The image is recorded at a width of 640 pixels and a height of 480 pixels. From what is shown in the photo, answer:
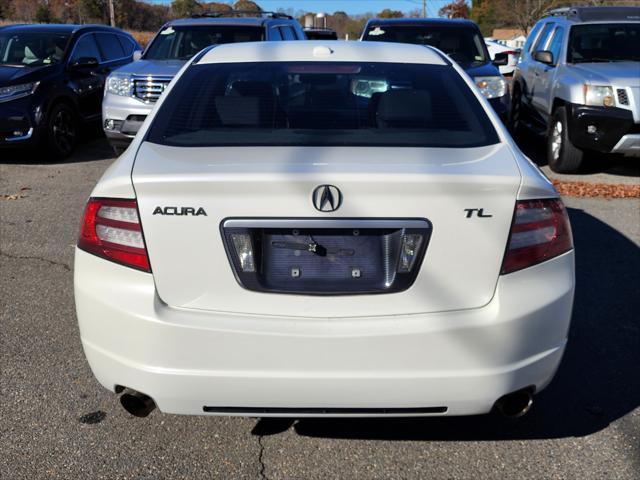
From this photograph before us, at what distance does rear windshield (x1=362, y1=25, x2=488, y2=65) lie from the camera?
33.5 feet

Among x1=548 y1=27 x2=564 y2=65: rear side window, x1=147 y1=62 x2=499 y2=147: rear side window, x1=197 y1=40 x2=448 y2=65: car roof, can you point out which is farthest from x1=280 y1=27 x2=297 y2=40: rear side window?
x1=147 y1=62 x2=499 y2=147: rear side window

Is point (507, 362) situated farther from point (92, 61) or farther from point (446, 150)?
point (92, 61)

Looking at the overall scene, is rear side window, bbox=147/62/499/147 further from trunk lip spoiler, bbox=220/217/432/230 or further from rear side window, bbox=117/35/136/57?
rear side window, bbox=117/35/136/57

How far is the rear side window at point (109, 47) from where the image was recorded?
11.7m

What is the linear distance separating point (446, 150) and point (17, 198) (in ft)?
19.9

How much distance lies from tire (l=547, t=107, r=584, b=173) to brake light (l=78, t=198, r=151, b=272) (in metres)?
7.08

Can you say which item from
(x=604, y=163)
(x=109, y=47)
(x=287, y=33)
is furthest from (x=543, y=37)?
(x=109, y=47)

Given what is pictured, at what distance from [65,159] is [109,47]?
277cm

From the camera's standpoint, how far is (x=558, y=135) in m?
9.04

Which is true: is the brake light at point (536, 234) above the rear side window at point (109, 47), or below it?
above

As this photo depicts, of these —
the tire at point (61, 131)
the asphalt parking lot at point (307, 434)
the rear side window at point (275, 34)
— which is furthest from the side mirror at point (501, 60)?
the asphalt parking lot at point (307, 434)

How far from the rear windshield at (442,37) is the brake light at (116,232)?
8.04 metres

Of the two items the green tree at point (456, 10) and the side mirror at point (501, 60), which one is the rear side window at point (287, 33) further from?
the green tree at point (456, 10)

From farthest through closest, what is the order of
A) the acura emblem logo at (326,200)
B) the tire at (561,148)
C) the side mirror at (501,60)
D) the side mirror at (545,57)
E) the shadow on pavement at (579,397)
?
the side mirror at (501,60)
the side mirror at (545,57)
the tire at (561,148)
the shadow on pavement at (579,397)
the acura emblem logo at (326,200)
